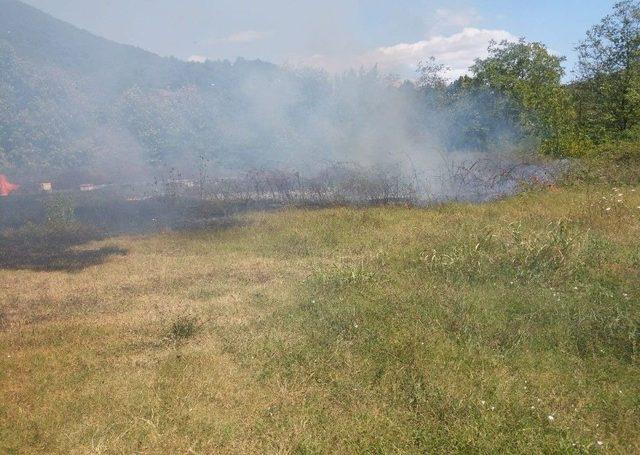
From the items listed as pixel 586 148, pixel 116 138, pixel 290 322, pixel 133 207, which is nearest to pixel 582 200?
pixel 586 148

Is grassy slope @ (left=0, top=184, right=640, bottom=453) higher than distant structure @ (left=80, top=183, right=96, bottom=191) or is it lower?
lower

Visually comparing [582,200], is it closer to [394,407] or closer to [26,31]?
[394,407]

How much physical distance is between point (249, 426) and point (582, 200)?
304 inches

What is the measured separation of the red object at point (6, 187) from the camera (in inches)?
568

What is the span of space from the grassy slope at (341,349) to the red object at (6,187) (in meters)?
9.45

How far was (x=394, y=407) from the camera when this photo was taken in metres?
3.24

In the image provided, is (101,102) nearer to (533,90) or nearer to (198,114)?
(198,114)

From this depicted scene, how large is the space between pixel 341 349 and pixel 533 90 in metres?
13.9

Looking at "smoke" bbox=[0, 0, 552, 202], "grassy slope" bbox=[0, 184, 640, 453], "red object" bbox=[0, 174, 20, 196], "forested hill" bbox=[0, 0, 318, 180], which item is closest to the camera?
"grassy slope" bbox=[0, 184, 640, 453]

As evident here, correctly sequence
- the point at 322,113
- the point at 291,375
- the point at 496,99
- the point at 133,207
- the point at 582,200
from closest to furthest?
the point at 291,375
the point at 582,200
the point at 133,207
the point at 496,99
the point at 322,113

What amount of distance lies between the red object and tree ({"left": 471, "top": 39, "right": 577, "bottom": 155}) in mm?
14958

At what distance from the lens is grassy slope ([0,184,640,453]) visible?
9.86 feet

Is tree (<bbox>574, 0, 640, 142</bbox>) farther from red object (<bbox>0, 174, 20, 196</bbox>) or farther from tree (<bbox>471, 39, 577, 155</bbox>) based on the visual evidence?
red object (<bbox>0, 174, 20, 196</bbox>)

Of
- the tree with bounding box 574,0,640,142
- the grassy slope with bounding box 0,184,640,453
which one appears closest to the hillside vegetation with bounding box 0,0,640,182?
the tree with bounding box 574,0,640,142
